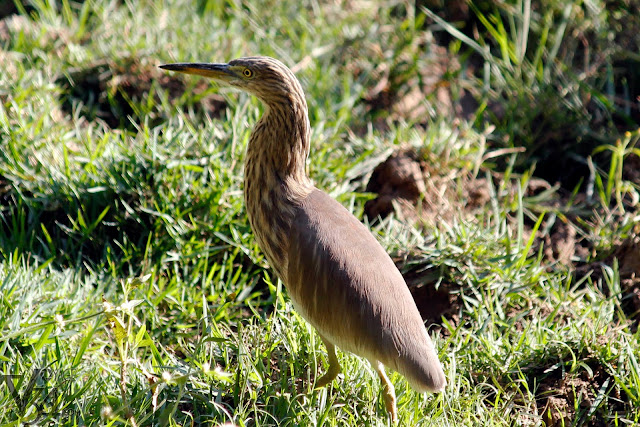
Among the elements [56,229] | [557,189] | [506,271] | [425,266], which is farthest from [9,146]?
[557,189]

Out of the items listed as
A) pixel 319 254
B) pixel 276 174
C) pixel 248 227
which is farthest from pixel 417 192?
pixel 319 254

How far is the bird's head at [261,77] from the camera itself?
3363 millimetres

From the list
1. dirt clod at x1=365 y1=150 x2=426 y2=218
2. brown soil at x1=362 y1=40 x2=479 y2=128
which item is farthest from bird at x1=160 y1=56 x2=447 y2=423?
brown soil at x1=362 y1=40 x2=479 y2=128

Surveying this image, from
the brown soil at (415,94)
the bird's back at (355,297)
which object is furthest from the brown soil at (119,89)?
the bird's back at (355,297)

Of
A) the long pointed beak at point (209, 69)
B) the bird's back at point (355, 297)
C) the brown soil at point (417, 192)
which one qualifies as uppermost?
the long pointed beak at point (209, 69)

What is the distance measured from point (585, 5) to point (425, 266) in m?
2.83

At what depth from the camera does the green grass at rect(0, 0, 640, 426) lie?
3197 mm

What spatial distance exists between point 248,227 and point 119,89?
141 cm

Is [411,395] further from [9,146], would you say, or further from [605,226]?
[9,146]

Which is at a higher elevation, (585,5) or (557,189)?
(585,5)

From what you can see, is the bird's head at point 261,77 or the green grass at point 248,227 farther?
the bird's head at point 261,77

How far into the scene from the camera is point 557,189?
16.0 ft

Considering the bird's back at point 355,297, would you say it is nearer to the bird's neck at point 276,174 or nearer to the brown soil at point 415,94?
the bird's neck at point 276,174

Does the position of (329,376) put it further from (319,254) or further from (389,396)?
(319,254)
